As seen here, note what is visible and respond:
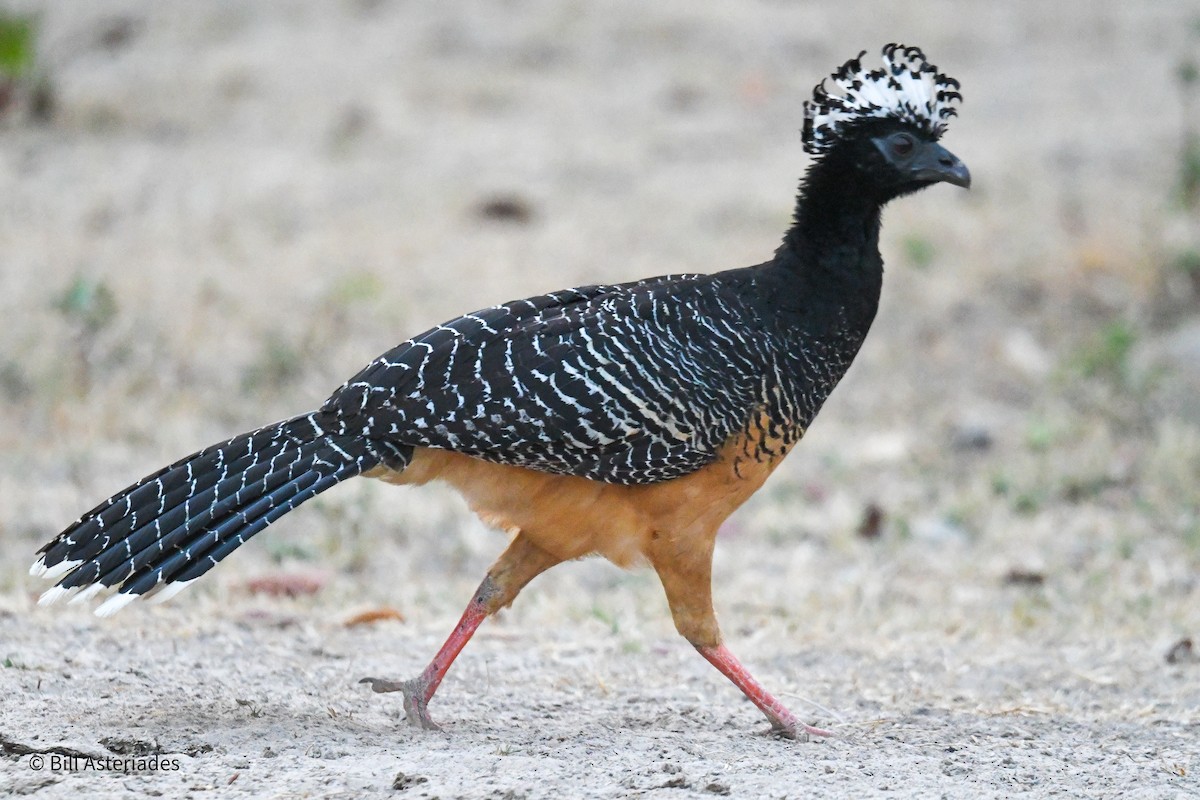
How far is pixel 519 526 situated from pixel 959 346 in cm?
550

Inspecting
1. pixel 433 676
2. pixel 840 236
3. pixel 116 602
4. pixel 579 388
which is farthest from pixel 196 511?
pixel 840 236

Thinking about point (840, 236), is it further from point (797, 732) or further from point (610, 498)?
point (797, 732)

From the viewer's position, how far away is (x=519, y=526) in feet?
15.8

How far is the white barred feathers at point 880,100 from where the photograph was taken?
4906mm

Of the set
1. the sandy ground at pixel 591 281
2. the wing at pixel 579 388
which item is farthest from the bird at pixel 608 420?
the sandy ground at pixel 591 281

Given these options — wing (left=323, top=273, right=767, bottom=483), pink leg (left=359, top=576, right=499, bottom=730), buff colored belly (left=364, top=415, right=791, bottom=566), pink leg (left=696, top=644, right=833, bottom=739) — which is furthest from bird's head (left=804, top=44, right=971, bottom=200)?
pink leg (left=359, top=576, right=499, bottom=730)

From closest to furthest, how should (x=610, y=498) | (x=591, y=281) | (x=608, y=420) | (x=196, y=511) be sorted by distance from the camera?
(x=196, y=511) < (x=608, y=420) < (x=610, y=498) < (x=591, y=281)

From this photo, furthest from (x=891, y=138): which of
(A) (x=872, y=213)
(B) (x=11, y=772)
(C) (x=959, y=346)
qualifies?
(C) (x=959, y=346)

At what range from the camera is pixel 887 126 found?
4.93 m

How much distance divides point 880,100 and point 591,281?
5.30 meters

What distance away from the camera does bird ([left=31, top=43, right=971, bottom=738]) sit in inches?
177

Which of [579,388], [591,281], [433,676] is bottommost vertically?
[433,676]

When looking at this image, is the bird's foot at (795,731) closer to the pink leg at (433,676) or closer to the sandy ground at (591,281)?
the sandy ground at (591,281)

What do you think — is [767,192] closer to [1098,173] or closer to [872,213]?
[1098,173]
